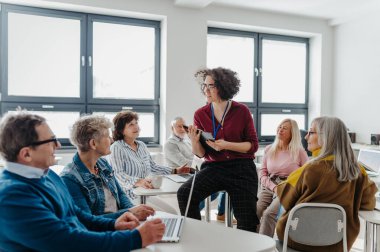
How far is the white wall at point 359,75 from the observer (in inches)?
217

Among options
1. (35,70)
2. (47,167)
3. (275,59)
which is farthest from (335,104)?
(47,167)

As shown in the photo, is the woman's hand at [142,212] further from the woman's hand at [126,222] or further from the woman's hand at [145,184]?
the woman's hand at [145,184]

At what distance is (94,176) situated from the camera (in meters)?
1.84

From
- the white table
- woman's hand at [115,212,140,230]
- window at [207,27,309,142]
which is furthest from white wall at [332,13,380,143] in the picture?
woman's hand at [115,212,140,230]

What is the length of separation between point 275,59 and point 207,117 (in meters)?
4.01

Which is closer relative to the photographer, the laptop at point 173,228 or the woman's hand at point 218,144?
the laptop at point 173,228

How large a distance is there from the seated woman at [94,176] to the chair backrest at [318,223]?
0.79 m

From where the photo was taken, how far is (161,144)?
523cm

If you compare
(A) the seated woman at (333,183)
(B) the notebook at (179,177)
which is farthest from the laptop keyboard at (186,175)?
(A) the seated woman at (333,183)

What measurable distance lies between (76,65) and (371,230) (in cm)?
403

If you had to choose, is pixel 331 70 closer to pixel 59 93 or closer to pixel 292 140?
pixel 292 140

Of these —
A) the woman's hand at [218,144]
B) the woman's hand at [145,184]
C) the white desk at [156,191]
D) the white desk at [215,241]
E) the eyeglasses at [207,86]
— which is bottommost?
the white desk at [156,191]

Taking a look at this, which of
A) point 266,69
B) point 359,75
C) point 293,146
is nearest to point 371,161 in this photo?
point 293,146

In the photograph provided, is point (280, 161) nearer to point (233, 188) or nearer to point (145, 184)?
point (233, 188)
